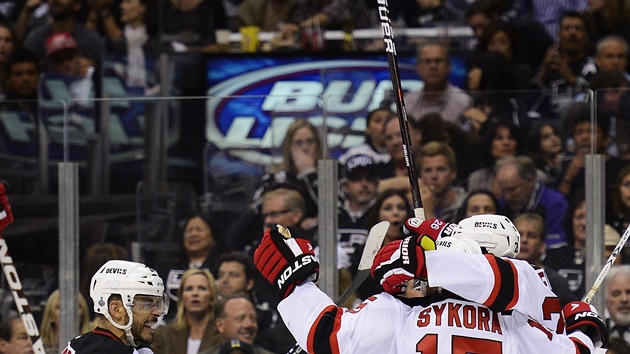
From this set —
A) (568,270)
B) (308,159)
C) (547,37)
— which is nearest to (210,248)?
(308,159)

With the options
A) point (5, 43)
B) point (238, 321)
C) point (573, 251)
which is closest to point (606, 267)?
point (573, 251)

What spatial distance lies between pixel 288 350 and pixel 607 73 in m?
2.01

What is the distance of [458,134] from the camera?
5367mm

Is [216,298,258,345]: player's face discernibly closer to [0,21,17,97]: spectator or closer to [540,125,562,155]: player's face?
[540,125,562,155]: player's face

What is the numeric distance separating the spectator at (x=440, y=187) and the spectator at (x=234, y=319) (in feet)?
2.73

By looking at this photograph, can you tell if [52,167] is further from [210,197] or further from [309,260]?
[309,260]

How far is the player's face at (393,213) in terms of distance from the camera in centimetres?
533

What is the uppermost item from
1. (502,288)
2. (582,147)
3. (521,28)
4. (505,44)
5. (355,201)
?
(521,28)

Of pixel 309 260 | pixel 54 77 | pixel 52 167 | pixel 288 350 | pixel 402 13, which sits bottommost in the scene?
pixel 288 350

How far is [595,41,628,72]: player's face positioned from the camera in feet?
21.1

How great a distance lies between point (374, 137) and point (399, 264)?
1739mm

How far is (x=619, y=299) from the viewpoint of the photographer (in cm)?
532

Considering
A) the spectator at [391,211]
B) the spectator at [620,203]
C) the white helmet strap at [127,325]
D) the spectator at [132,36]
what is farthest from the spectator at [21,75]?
the spectator at [620,203]

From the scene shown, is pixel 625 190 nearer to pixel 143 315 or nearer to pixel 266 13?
pixel 143 315
